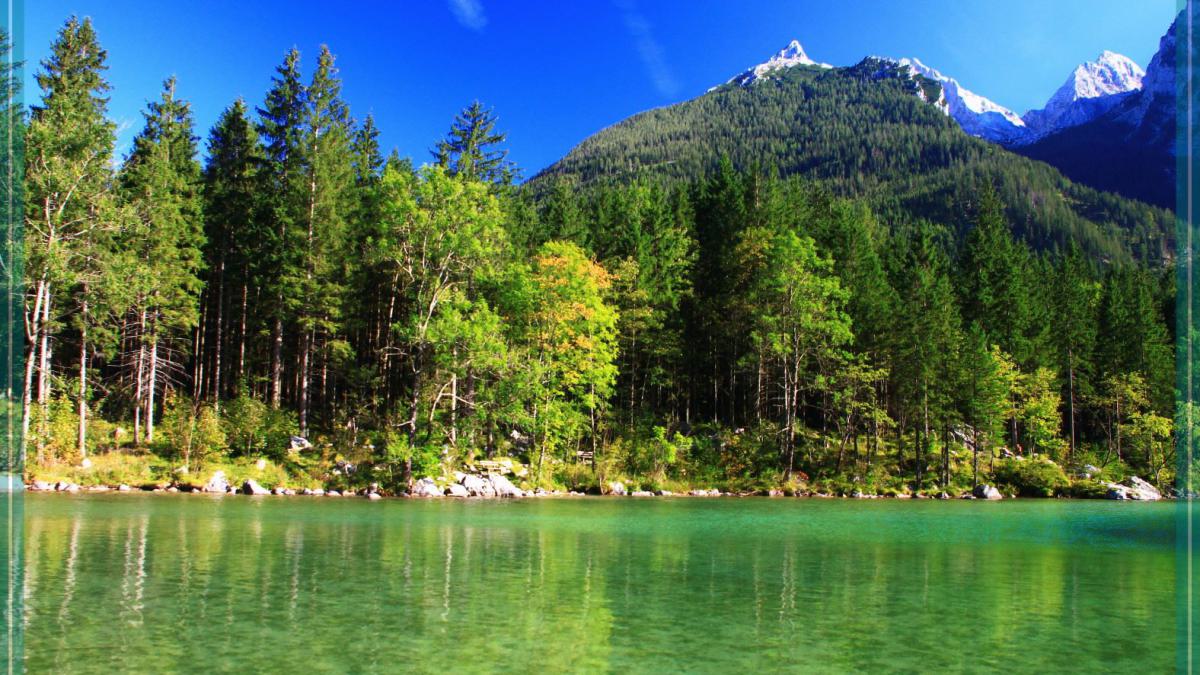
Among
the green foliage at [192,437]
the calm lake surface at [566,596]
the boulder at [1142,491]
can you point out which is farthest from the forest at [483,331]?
the calm lake surface at [566,596]

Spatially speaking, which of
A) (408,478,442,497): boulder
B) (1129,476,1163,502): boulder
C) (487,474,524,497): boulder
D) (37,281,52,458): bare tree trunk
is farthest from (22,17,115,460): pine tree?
(1129,476,1163,502): boulder

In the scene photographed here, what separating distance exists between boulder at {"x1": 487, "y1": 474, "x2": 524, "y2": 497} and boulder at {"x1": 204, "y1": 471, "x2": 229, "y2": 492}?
37.3 feet

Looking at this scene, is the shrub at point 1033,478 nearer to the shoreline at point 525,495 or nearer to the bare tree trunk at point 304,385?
the shoreline at point 525,495

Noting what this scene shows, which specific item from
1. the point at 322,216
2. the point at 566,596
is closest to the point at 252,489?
the point at 322,216

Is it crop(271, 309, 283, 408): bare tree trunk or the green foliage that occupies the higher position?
crop(271, 309, 283, 408): bare tree trunk

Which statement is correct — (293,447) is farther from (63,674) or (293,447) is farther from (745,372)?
(63,674)

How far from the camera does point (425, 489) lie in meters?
34.8

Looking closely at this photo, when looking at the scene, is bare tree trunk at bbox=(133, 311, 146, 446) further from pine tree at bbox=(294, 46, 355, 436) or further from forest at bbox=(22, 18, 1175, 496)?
pine tree at bbox=(294, 46, 355, 436)

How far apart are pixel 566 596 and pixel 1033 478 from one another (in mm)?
45346

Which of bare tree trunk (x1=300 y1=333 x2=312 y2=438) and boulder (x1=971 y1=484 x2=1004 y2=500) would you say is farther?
boulder (x1=971 y1=484 x2=1004 y2=500)

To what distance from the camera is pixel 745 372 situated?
5112cm

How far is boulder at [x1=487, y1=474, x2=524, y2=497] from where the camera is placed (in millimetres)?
36188

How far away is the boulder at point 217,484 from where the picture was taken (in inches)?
1250

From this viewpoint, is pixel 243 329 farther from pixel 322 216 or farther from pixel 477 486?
pixel 477 486
